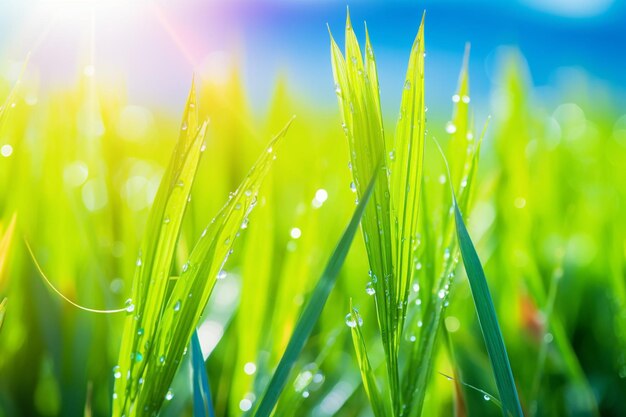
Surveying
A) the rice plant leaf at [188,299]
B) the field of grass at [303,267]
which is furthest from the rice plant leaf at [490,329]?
the rice plant leaf at [188,299]

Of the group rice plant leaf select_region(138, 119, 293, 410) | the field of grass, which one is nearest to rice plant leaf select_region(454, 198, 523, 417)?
the field of grass

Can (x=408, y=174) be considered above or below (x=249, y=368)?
above

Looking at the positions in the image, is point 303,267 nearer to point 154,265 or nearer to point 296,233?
point 296,233

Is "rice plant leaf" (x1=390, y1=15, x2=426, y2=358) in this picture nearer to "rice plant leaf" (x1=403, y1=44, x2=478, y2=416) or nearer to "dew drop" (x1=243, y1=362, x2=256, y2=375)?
"rice plant leaf" (x1=403, y1=44, x2=478, y2=416)

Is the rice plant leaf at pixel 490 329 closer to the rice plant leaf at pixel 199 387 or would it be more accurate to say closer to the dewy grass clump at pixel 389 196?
the dewy grass clump at pixel 389 196

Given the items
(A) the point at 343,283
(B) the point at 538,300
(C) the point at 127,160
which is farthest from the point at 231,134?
(B) the point at 538,300

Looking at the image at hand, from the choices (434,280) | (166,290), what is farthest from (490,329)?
→ (166,290)
